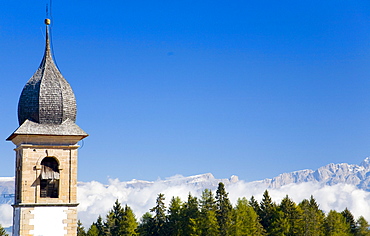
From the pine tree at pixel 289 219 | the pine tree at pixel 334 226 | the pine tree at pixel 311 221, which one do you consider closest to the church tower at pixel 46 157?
the pine tree at pixel 289 219

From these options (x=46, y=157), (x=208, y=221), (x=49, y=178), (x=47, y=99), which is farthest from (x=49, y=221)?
(x=208, y=221)

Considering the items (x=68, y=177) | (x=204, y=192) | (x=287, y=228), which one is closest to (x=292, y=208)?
(x=287, y=228)

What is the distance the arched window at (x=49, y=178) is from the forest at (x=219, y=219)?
54.2 metres

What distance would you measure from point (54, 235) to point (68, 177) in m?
3.40

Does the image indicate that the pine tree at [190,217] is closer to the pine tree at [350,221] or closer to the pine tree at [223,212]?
the pine tree at [223,212]

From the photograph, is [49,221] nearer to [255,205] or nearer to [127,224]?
[127,224]

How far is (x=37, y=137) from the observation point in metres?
36.6

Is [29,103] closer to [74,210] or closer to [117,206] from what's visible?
[74,210]

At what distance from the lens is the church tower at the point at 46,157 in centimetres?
3566

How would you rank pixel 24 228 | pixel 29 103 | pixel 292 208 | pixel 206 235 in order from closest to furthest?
pixel 24 228 < pixel 29 103 < pixel 206 235 < pixel 292 208

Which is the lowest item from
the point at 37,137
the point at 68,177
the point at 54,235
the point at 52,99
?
the point at 54,235

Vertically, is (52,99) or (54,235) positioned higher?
(52,99)

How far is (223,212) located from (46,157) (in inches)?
2287

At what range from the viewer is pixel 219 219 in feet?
302
